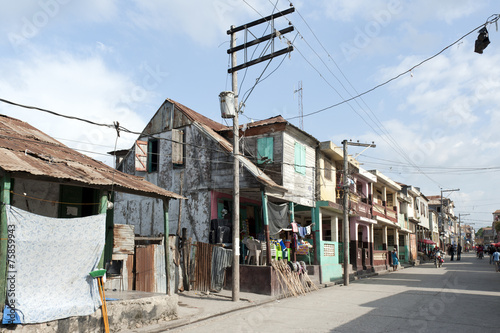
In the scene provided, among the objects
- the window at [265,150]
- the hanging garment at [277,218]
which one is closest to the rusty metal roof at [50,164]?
the hanging garment at [277,218]

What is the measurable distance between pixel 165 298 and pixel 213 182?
327 inches

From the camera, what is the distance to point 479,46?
940cm

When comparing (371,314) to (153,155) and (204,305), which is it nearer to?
(204,305)

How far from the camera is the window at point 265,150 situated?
62.8ft

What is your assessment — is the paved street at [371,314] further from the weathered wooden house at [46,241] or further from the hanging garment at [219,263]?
the weathered wooden house at [46,241]

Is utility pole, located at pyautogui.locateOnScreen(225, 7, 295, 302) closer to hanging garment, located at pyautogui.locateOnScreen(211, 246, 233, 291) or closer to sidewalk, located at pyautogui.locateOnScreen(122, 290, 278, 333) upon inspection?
sidewalk, located at pyautogui.locateOnScreen(122, 290, 278, 333)

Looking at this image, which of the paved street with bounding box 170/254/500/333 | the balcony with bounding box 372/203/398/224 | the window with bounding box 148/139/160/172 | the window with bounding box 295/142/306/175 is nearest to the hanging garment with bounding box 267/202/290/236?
the window with bounding box 295/142/306/175

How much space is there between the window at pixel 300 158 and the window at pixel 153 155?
22.4 ft

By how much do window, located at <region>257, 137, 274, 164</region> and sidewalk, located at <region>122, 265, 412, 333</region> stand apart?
6505 mm

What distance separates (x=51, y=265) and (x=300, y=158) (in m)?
14.5

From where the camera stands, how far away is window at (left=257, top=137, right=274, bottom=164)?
62.8ft

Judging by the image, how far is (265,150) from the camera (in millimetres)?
19375

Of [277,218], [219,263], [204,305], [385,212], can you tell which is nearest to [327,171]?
[277,218]

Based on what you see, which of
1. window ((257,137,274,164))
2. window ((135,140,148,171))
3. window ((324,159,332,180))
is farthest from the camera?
window ((324,159,332,180))
